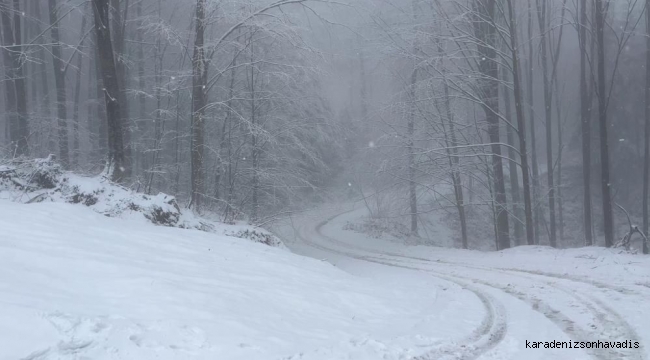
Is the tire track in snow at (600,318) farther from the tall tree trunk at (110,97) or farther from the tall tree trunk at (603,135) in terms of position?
the tall tree trunk at (110,97)

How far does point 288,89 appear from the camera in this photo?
74.3 ft

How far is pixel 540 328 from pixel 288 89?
58.4 ft

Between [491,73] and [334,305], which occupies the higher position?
[491,73]

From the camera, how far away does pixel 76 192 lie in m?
11.2

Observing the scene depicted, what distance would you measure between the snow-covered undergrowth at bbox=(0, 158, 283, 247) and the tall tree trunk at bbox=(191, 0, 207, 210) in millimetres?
3490

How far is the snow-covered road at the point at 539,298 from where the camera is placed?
5871 mm

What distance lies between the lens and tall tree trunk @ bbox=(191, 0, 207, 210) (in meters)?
15.1

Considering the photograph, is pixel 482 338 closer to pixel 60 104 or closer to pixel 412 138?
pixel 412 138

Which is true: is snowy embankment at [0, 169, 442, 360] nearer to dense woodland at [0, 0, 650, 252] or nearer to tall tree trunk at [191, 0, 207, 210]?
dense woodland at [0, 0, 650, 252]

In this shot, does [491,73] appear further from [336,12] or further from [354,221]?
[354,221]

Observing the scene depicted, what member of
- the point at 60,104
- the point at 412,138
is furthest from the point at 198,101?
the point at 412,138

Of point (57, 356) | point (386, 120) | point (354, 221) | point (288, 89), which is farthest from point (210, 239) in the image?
point (354, 221)

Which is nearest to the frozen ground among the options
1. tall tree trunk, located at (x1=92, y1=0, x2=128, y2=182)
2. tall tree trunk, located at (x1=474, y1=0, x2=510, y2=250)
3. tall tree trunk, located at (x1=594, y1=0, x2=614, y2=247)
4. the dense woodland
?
tall tree trunk, located at (x1=92, y1=0, x2=128, y2=182)

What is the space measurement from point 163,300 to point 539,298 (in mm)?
6519
